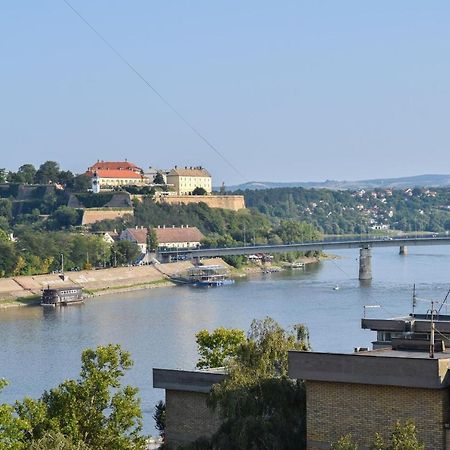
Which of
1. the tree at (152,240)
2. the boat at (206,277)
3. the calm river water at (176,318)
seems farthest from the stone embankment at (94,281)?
the tree at (152,240)

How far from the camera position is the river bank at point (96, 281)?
2659cm

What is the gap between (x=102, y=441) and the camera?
656 cm

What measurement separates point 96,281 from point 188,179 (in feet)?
69.9

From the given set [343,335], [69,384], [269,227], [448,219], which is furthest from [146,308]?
[448,219]

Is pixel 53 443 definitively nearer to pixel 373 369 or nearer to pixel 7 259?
pixel 373 369

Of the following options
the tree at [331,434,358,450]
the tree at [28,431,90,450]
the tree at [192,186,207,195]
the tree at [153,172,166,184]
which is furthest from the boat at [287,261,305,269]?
the tree at [331,434,358,450]

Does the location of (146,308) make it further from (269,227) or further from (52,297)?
(269,227)

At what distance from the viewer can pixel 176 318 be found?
67.7 ft

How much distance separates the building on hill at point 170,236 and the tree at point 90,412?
31.4 meters

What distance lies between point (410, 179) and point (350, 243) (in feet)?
426

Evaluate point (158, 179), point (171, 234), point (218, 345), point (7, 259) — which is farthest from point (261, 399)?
point (158, 179)

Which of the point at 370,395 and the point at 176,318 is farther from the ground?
the point at 370,395

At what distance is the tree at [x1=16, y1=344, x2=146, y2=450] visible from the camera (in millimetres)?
6496

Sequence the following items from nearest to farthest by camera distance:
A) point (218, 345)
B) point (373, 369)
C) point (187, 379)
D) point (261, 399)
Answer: point (373, 369), point (261, 399), point (187, 379), point (218, 345)
